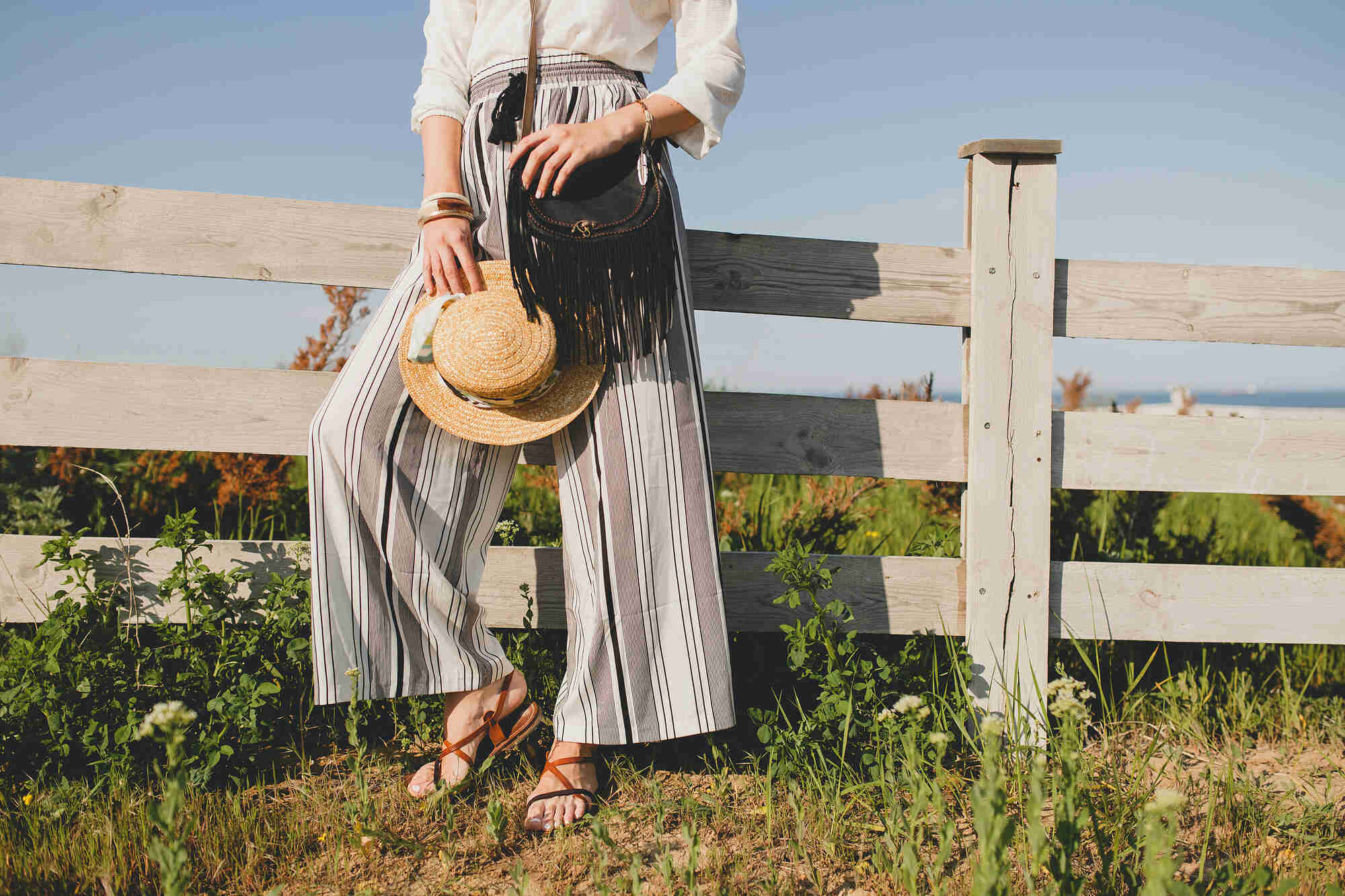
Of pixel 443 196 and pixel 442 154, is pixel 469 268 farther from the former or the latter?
pixel 442 154

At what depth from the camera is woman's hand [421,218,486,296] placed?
6.15ft

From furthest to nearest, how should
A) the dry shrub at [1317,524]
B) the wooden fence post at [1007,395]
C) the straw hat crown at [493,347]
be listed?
the dry shrub at [1317,524], the wooden fence post at [1007,395], the straw hat crown at [493,347]

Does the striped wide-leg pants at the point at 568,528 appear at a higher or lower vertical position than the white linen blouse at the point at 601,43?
lower

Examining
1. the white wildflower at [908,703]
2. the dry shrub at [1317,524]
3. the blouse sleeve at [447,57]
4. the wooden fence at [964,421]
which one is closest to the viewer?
the white wildflower at [908,703]

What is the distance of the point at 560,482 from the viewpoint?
2047 mm

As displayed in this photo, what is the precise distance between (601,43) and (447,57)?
379mm

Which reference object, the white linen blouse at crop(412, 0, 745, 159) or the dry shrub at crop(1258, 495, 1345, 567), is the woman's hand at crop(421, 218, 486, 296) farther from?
the dry shrub at crop(1258, 495, 1345, 567)

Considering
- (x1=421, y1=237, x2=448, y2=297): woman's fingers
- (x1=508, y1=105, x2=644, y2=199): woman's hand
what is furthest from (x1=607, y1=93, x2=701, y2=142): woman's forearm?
(x1=421, y1=237, x2=448, y2=297): woman's fingers

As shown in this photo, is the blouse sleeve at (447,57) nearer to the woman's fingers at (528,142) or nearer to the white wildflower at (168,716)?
the woman's fingers at (528,142)

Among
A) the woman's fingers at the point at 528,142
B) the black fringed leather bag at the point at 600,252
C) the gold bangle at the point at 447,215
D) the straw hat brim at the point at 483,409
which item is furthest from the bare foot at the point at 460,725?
the woman's fingers at the point at 528,142

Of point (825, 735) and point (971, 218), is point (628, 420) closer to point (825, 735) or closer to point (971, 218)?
point (825, 735)

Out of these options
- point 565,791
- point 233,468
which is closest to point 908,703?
point 565,791

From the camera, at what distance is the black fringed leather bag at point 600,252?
70.6 inches

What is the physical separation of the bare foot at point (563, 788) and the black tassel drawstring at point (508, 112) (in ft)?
4.58
